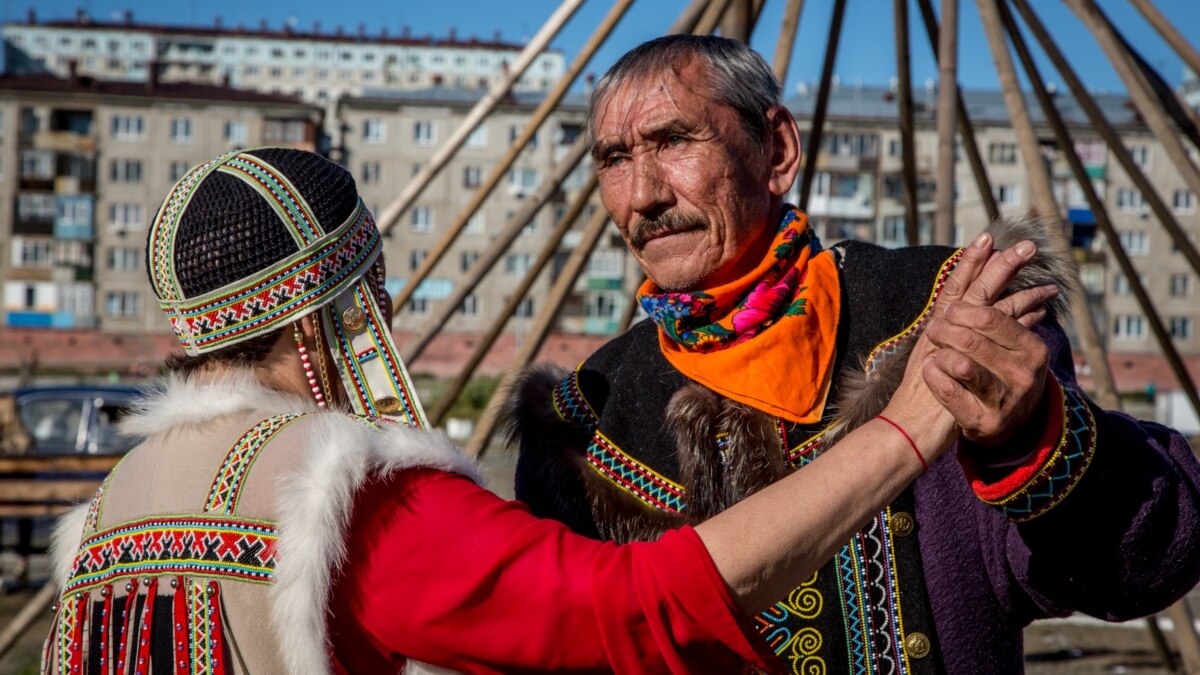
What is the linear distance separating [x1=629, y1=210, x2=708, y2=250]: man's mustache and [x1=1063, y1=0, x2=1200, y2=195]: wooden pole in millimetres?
2770

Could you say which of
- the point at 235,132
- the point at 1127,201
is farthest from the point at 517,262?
the point at 1127,201

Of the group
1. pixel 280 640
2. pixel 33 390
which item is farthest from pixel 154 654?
pixel 33 390

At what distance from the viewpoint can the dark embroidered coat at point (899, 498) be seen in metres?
1.59

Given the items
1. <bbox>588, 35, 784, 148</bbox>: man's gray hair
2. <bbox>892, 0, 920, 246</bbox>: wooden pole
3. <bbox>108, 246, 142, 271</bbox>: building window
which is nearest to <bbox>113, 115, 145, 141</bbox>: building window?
<bbox>108, 246, 142, 271</bbox>: building window

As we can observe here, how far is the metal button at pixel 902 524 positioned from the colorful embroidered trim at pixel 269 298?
3.12 ft

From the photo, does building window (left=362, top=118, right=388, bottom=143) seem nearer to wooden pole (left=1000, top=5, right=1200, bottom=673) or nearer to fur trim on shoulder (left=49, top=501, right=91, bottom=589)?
wooden pole (left=1000, top=5, right=1200, bottom=673)

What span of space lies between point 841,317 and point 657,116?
1.62 feet

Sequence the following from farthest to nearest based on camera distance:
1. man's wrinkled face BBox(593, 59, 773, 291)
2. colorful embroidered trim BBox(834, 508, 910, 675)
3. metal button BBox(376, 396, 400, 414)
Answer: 1. man's wrinkled face BBox(593, 59, 773, 291)
2. colorful embroidered trim BBox(834, 508, 910, 675)
3. metal button BBox(376, 396, 400, 414)

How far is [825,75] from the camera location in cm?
511

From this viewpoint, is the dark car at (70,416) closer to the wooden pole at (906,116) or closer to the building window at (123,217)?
the wooden pole at (906,116)

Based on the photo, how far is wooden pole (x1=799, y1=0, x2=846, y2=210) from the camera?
16.1 ft

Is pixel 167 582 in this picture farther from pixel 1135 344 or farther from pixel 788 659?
pixel 1135 344

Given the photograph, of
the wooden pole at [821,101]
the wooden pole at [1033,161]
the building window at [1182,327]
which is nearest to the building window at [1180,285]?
the building window at [1182,327]

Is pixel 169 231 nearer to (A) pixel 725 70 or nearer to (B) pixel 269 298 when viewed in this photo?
(B) pixel 269 298
